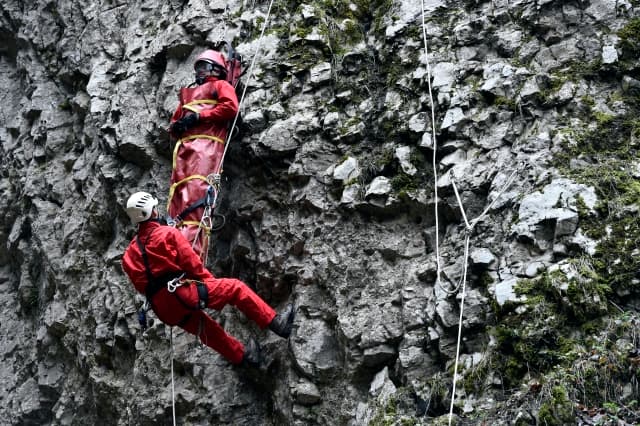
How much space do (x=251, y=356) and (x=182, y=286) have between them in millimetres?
1133

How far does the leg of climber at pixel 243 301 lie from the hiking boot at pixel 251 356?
0.44 m

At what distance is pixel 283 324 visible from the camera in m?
7.52

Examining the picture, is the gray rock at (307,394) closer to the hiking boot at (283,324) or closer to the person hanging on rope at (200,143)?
the hiking boot at (283,324)

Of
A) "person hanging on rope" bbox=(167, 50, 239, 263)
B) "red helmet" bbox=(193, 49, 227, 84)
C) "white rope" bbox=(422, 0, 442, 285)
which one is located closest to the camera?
"white rope" bbox=(422, 0, 442, 285)

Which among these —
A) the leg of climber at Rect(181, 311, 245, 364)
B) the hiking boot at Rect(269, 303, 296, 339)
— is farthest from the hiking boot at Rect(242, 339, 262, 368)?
the hiking boot at Rect(269, 303, 296, 339)

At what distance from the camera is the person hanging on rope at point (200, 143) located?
8.10 meters

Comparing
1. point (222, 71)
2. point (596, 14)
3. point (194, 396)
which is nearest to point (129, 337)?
point (194, 396)

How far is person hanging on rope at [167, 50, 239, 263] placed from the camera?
Answer: 8102 mm

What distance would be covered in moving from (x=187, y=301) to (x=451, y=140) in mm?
3037

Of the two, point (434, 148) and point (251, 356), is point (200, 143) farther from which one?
point (434, 148)

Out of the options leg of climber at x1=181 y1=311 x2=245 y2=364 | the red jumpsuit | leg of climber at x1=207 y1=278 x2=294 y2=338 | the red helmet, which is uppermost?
the red helmet

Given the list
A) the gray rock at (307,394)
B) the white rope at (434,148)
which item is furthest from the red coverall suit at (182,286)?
the white rope at (434,148)

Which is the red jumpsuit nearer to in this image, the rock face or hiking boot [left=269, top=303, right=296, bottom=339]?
the rock face

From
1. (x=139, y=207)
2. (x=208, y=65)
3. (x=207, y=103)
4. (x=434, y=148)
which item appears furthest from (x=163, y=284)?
(x=434, y=148)
